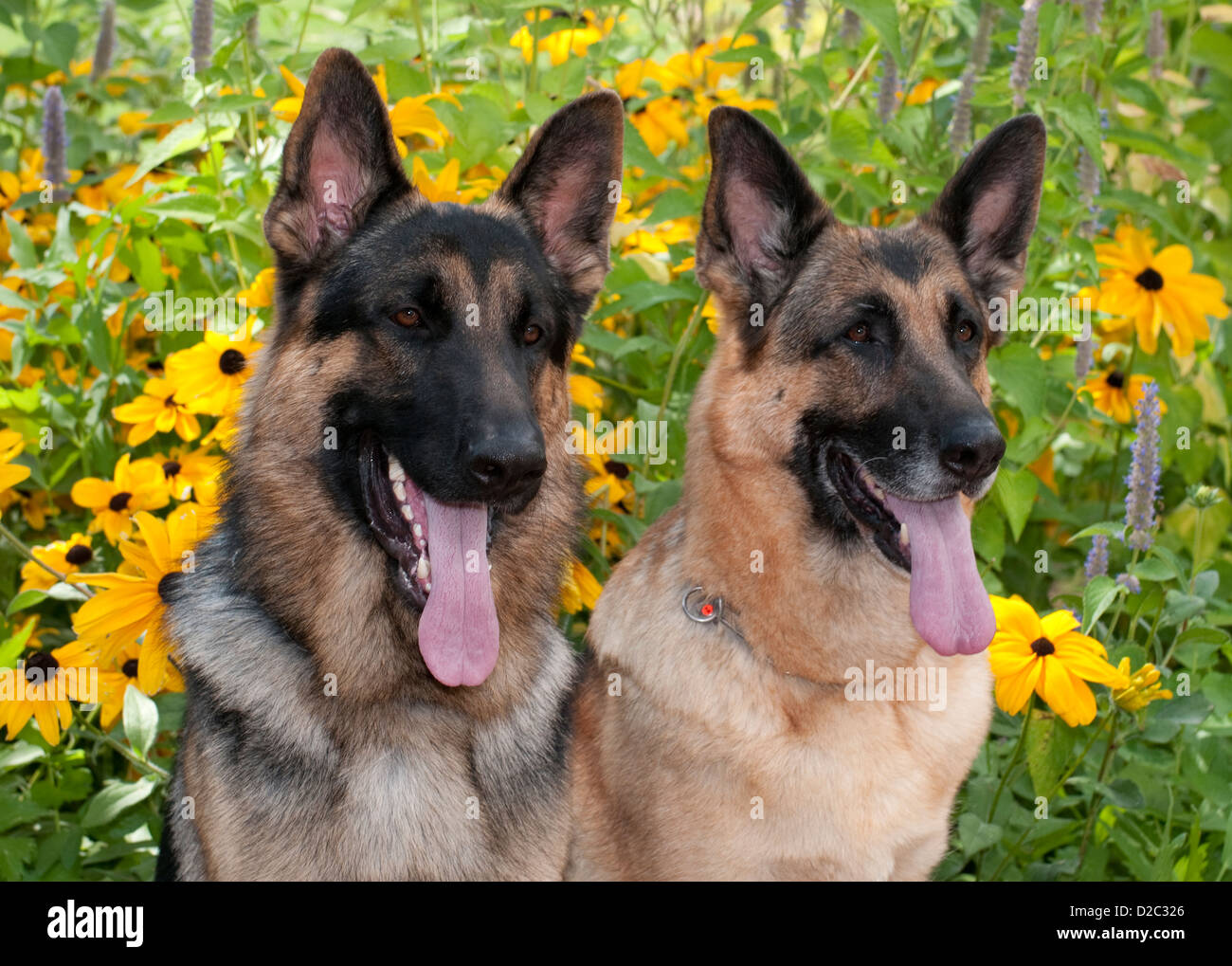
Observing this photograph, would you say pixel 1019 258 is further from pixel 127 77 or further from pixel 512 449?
pixel 127 77

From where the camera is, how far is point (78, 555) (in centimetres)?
399

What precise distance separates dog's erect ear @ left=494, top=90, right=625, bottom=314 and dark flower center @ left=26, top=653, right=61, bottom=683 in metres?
1.75

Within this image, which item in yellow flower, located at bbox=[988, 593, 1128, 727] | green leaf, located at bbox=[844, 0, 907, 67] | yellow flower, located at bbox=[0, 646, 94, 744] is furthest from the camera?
green leaf, located at bbox=[844, 0, 907, 67]

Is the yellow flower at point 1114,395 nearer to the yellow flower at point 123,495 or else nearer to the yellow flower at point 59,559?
the yellow flower at point 123,495

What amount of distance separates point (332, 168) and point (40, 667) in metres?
1.61

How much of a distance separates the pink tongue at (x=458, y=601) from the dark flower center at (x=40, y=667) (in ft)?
4.04

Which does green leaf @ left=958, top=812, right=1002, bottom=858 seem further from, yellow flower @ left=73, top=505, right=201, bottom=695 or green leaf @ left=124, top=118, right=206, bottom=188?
green leaf @ left=124, top=118, right=206, bottom=188

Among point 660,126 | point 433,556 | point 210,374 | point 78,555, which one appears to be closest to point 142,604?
point 78,555

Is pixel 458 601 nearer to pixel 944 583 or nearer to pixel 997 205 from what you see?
pixel 944 583

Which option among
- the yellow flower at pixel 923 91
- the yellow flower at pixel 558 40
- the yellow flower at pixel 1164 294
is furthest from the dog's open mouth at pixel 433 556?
the yellow flower at pixel 923 91

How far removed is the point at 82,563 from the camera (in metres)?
4.06

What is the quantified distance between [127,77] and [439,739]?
415 cm

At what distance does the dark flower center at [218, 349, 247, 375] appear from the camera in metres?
3.96

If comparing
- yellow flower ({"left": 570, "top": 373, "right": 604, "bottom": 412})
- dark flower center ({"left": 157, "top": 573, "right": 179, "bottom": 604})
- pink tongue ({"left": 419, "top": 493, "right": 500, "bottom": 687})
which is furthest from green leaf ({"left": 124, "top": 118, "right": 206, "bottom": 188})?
pink tongue ({"left": 419, "top": 493, "right": 500, "bottom": 687})
